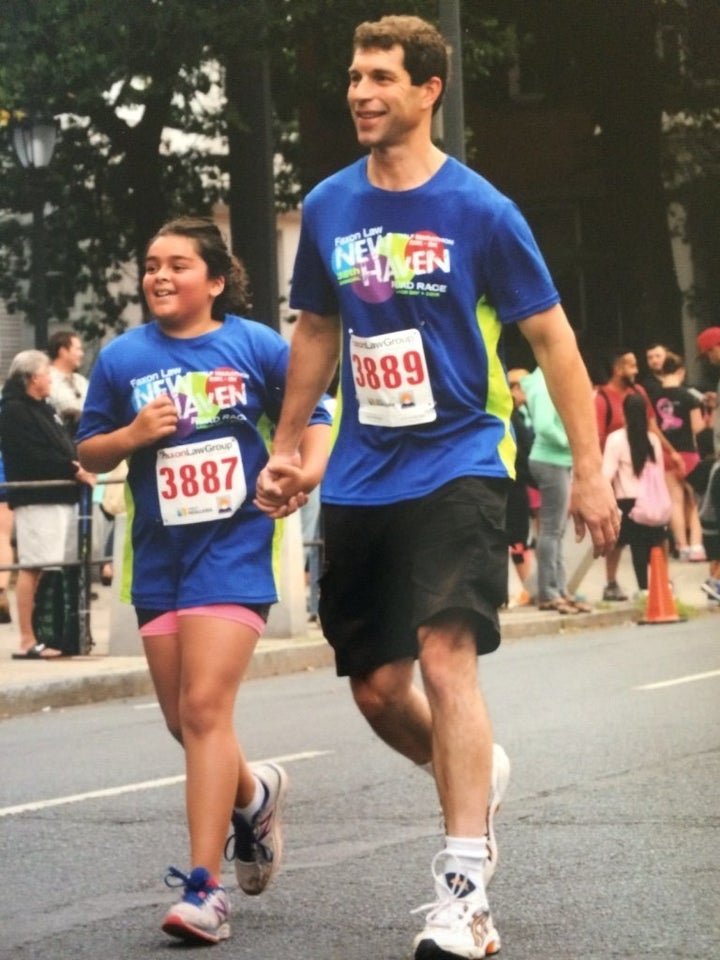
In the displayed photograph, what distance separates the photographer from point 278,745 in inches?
402

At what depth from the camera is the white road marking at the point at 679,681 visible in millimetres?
12109

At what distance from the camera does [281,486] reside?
230 inches

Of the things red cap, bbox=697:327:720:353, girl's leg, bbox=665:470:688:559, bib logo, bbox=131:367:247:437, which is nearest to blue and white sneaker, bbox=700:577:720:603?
red cap, bbox=697:327:720:353

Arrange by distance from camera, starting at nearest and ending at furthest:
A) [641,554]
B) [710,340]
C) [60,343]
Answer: [710,340] < [60,343] < [641,554]

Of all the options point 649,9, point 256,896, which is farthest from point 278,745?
point 649,9

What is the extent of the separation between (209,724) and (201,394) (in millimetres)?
810

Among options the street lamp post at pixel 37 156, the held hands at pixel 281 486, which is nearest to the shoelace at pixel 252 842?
the held hands at pixel 281 486

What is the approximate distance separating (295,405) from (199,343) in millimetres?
359

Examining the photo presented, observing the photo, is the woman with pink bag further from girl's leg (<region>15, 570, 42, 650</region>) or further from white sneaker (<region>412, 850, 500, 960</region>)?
white sneaker (<region>412, 850, 500, 960</region>)

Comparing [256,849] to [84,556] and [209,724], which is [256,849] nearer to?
[209,724]

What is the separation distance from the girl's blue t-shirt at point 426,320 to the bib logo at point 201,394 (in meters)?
0.51

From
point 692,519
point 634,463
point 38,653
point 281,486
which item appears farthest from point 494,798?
point 692,519

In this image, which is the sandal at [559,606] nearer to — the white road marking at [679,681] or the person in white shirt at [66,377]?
the person in white shirt at [66,377]

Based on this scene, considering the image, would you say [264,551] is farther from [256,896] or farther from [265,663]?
[265,663]
